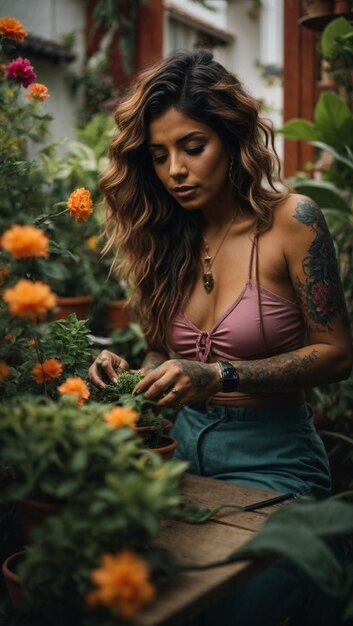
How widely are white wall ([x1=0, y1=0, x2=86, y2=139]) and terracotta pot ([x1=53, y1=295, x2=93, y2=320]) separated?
1670 mm

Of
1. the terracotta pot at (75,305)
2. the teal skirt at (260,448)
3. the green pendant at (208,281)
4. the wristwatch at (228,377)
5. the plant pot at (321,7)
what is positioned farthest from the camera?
the terracotta pot at (75,305)

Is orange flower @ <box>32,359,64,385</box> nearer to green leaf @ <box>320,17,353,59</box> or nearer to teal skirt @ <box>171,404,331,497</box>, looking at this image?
teal skirt @ <box>171,404,331,497</box>

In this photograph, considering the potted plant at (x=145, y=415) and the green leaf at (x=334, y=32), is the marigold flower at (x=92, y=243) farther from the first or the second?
the potted plant at (x=145, y=415)

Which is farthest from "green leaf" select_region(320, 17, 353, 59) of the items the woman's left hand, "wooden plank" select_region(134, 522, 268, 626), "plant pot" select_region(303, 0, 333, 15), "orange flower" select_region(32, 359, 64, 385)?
"wooden plank" select_region(134, 522, 268, 626)

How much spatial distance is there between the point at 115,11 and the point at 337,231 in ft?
9.32

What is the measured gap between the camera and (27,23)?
5.16m

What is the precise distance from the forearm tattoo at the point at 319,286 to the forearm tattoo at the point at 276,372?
11 centimetres

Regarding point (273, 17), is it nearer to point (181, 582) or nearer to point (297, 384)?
point (297, 384)

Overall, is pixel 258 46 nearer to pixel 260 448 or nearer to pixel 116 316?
pixel 116 316

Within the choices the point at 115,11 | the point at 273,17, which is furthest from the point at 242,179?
the point at 273,17

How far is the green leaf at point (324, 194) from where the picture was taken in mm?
3145

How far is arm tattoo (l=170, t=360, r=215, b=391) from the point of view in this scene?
5.15ft

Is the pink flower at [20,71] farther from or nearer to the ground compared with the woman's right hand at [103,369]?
farther from the ground

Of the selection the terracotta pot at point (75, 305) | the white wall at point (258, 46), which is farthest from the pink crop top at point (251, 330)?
the white wall at point (258, 46)
